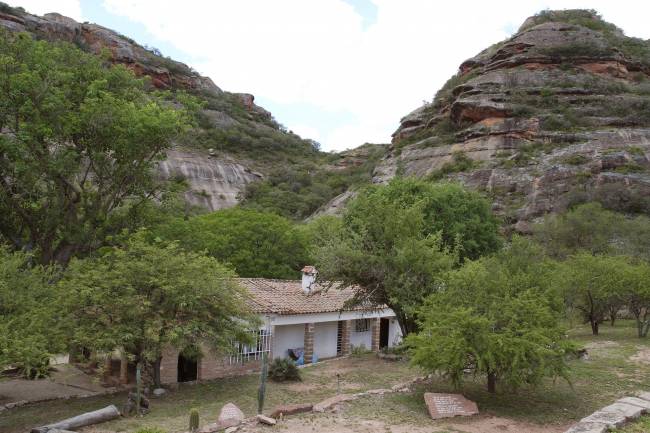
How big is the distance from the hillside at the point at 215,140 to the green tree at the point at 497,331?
147ft

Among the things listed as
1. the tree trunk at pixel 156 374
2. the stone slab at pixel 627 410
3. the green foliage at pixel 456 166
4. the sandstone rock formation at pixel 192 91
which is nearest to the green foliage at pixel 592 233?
the green foliage at pixel 456 166

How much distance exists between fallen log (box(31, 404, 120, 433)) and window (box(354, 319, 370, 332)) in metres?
14.2

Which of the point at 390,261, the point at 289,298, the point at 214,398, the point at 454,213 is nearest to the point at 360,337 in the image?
the point at 289,298

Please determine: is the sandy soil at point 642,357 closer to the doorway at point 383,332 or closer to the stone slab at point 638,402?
the stone slab at point 638,402

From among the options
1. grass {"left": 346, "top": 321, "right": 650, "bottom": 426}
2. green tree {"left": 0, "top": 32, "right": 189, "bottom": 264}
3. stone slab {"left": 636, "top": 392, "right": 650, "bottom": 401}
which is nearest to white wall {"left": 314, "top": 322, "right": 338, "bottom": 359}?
grass {"left": 346, "top": 321, "right": 650, "bottom": 426}

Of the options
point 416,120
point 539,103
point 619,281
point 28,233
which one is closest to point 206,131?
point 416,120

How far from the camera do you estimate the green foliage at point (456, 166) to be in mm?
54781

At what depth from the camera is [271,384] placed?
640 inches

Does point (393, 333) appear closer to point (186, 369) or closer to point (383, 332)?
point (383, 332)

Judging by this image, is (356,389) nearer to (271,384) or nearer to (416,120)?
(271,384)

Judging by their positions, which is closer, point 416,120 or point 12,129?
point 12,129

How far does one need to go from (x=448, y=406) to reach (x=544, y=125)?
53.3m

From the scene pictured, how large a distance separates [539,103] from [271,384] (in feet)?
185

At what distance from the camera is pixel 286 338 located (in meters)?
20.9
